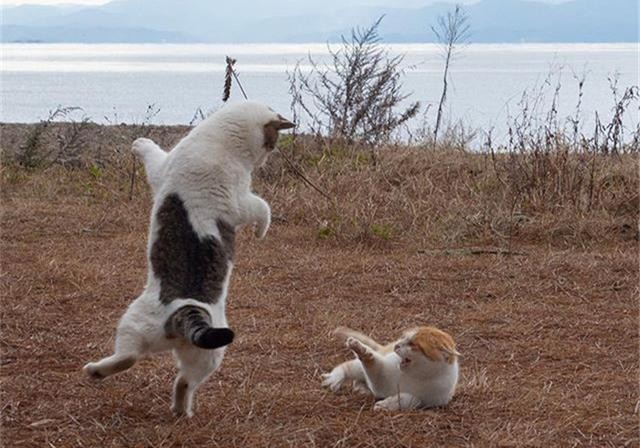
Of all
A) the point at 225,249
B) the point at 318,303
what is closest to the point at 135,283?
the point at 318,303

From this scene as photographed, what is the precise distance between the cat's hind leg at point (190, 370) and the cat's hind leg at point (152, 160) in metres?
0.80

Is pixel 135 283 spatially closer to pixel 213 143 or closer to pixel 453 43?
pixel 213 143

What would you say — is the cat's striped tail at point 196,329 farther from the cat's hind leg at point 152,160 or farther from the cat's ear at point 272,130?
the cat's ear at point 272,130

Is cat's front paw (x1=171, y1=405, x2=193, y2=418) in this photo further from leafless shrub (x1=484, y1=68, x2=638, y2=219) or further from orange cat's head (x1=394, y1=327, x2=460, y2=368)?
leafless shrub (x1=484, y1=68, x2=638, y2=219)

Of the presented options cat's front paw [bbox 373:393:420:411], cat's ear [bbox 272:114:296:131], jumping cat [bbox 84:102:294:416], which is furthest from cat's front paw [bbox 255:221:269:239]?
cat's front paw [bbox 373:393:420:411]

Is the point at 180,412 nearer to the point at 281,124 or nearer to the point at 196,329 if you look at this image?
the point at 196,329

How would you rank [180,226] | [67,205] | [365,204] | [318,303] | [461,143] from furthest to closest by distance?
1. [461,143]
2. [67,205]
3. [365,204]
4. [318,303]
5. [180,226]

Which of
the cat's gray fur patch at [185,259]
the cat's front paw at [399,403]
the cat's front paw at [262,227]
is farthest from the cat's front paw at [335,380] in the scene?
the cat's gray fur patch at [185,259]

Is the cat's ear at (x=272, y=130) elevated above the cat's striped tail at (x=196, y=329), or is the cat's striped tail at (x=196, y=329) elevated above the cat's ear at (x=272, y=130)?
the cat's ear at (x=272, y=130)

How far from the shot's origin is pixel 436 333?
4.34m

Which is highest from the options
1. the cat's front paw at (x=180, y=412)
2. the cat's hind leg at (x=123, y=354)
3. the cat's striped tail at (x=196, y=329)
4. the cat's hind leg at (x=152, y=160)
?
the cat's hind leg at (x=152, y=160)

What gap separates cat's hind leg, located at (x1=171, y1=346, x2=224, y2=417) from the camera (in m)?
3.77

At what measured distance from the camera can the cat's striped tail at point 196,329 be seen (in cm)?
339

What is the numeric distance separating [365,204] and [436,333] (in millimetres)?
4668
